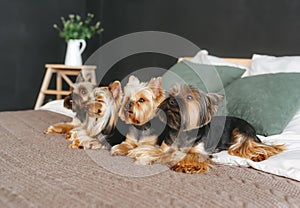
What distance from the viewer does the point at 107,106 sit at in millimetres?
1426

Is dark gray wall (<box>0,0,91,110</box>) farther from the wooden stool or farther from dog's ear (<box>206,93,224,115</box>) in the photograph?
dog's ear (<box>206,93,224,115</box>)

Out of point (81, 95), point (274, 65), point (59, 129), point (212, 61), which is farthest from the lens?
point (212, 61)

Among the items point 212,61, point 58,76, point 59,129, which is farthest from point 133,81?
point 58,76

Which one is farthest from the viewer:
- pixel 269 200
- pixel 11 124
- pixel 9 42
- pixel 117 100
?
pixel 9 42

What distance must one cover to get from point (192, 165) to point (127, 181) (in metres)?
0.23

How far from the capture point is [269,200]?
104 centimetres

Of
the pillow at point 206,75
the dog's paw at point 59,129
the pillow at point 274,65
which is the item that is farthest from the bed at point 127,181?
the pillow at point 274,65

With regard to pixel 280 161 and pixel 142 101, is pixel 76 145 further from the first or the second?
pixel 280 161

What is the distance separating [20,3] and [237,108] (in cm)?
271

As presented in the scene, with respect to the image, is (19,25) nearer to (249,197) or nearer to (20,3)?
(20,3)

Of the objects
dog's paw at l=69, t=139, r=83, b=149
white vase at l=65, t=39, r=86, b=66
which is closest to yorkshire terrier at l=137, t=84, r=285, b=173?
dog's paw at l=69, t=139, r=83, b=149

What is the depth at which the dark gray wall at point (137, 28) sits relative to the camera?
273cm

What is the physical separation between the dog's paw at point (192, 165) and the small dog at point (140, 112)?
14 cm

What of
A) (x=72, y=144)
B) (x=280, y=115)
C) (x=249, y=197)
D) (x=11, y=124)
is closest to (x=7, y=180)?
(x=72, y=144)
